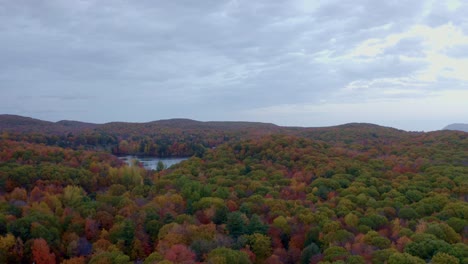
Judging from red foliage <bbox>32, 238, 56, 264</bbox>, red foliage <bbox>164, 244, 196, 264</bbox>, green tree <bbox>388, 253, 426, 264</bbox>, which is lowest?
red foliage <bbox>32, 238, 56, 264</bbox>

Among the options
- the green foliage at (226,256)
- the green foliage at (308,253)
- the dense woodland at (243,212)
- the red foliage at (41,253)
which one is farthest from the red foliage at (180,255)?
the red foliage at (41,253)

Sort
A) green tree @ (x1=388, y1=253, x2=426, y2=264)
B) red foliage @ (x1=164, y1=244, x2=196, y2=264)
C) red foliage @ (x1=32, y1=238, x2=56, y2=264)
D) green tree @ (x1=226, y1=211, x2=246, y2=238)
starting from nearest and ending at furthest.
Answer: green tree @ (x1=388, y1=253, x2=426, y2=264)
red foliage @ (x1=164, y1=244, x2=196, y2=264)
red foliage @ (x1=32, y1=238, x2=56, y2=264)
green tree @ (x1=226, y1=211, x2=246, y2=238)

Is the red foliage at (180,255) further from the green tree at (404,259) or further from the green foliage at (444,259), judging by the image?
the green foliage at (444,259)

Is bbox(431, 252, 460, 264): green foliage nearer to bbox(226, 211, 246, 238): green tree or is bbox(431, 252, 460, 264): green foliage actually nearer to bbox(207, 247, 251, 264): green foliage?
bbox(207, 247, 251, 264): green foliage

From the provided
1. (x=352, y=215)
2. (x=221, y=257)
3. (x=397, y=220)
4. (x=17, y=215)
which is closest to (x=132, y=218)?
A: (x=17, y=215)

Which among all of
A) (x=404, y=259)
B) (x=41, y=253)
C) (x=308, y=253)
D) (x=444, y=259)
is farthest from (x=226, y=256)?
(x=41, y=253)

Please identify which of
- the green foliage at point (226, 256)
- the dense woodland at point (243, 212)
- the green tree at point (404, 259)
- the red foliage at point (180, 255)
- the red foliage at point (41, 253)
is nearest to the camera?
the green tree at point (404, 259)

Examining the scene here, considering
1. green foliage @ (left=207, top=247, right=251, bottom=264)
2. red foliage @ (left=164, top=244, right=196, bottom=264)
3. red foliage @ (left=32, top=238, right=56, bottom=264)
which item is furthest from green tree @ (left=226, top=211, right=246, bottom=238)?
red foliage @ (left=32, top=238, right=56, bottom=264)

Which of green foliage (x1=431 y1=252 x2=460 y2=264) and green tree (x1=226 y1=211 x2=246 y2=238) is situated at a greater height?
green foliage (x1=431 y1=252 x2=460 y2=264)
